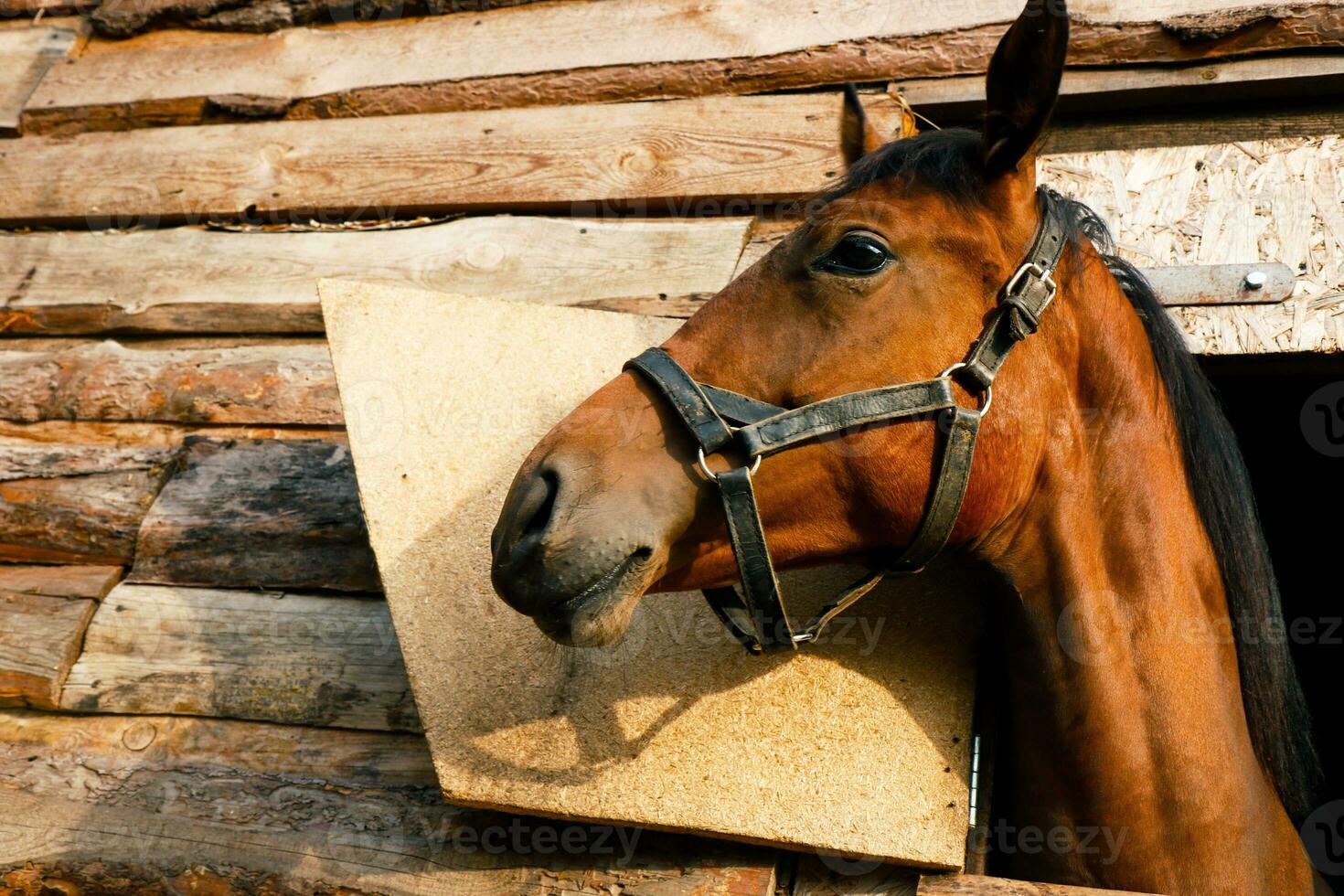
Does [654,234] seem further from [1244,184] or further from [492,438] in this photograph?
[1244,184]

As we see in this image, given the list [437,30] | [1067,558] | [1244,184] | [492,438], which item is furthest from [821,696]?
[437,30]

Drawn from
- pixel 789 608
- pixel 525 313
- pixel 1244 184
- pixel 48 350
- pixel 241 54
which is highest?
pixel 241 54

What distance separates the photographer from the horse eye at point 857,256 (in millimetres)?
1821

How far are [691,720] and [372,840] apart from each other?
2.38 feet

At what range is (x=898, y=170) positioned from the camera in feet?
6.31

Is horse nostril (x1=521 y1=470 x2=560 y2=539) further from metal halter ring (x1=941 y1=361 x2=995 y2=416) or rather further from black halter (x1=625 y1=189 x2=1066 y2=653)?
metal halter ring (x1=941 y1=361 x2=995 y2=416)

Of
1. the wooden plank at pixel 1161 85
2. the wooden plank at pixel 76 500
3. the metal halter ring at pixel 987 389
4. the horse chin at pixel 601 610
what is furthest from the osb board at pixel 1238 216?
the wooden plank at pixel 76 500

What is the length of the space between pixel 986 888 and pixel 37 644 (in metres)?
2.35

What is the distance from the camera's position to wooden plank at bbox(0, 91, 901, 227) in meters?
2.93

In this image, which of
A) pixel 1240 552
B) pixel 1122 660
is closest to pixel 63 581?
pixel 1122 660

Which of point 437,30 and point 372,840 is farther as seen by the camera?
point 437,30

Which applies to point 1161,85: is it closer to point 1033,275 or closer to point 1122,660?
point 1033,275

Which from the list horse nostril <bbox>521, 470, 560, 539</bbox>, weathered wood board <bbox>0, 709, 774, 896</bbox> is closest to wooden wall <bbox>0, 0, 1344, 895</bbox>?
weathered wood board <bbox>0, 709, 774, 896</bbox>

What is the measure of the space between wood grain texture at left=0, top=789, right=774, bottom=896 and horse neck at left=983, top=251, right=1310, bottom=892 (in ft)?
1.97
